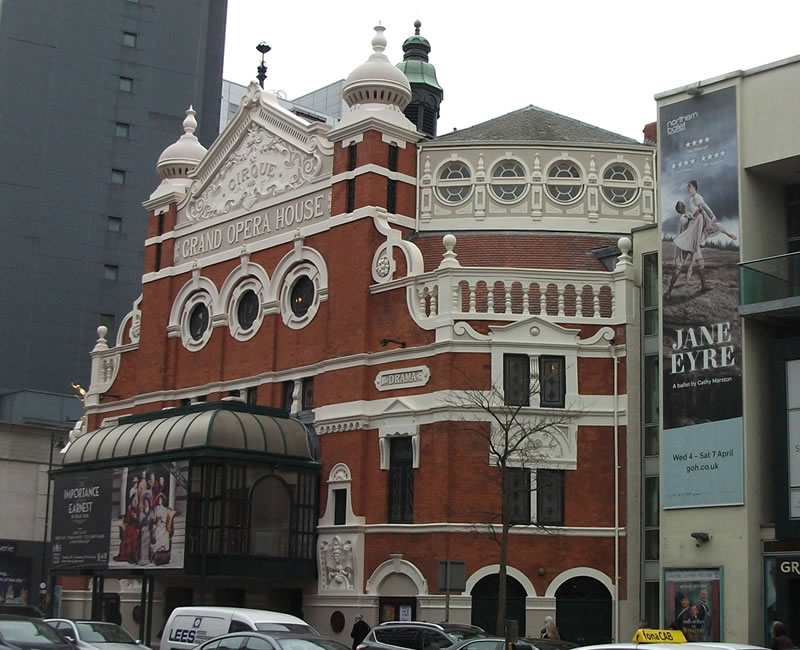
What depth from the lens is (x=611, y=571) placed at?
36500mm

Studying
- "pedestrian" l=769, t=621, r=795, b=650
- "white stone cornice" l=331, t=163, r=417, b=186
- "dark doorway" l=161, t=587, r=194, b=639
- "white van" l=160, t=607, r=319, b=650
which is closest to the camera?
"pedestrian" l=769, t=621, r=795, b=650

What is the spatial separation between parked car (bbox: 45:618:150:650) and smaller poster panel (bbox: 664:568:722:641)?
1244 cm

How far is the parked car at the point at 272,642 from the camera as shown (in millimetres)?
20891

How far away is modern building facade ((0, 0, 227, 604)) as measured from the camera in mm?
65562

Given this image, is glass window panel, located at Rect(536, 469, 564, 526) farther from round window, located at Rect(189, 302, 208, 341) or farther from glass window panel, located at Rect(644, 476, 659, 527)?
round window, located at Rect(189, 302, 208, 341)

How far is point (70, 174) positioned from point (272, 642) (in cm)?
5178

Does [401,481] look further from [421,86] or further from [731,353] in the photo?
[421,86]

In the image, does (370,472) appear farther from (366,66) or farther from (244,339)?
(366,66)

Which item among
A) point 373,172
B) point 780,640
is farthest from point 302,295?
point 780,640

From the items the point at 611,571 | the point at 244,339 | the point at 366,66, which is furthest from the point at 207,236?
the point at 611,571

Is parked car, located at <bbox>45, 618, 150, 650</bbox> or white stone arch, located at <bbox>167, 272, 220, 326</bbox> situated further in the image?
white stone arch, located at <bbox>167, 272, 220, 326</bbox>

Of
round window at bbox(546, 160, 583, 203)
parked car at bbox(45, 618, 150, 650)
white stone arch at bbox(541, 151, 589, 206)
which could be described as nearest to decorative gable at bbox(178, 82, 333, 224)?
white stone arch at bbox(541, 151, 589, 206)

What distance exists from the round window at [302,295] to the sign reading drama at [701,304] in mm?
14262

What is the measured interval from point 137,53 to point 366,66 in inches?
1261
